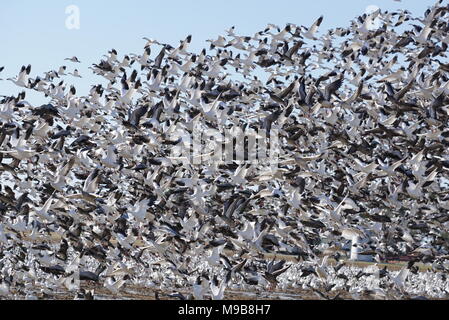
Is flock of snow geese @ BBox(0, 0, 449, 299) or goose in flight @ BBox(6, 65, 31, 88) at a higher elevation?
goose in flight @ BBox(6, 65, 31, 88)

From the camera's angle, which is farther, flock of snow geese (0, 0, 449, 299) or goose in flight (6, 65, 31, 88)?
goose in flight (6, 65, 31, 88)

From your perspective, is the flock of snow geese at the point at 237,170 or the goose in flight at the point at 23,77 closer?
A: the flock of snow geese at the point at 237,170

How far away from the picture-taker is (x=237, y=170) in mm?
17391

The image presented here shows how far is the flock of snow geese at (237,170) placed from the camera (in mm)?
17062

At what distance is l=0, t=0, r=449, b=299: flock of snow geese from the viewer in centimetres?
1706

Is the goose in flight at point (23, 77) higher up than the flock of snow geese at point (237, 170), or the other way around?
the goose in flight at point (23, 77)

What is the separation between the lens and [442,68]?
1808cm

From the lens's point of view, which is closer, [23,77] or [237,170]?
[237,170]
